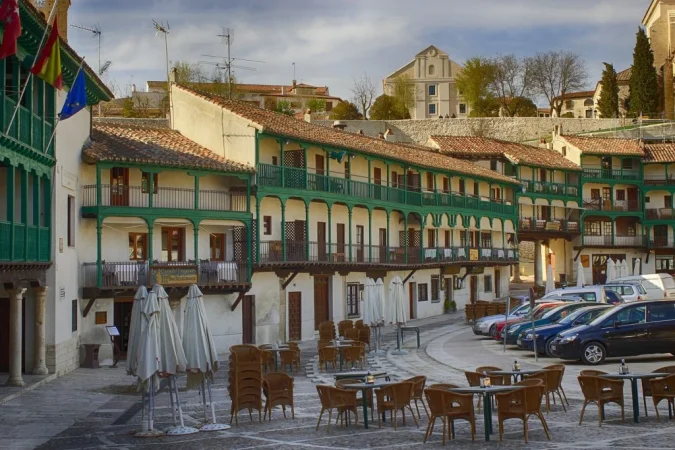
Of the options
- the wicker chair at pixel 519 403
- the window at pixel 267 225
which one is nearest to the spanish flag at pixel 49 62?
the wicker chair at pixel 519 403

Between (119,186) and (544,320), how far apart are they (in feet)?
51.1

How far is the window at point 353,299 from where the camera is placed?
46844mm

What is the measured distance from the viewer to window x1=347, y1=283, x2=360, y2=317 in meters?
46.8

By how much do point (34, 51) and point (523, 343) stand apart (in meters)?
16.7

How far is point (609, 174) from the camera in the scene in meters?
75.8

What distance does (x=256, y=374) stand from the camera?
1906 cm

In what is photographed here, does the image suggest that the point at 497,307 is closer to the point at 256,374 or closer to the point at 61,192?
the point at 61,192

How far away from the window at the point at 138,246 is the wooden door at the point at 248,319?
16.0 ft

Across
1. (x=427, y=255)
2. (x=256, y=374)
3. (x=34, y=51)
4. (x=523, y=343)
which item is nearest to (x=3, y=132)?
(x=34, y=51)

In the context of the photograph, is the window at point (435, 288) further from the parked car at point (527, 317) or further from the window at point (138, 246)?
the window at point (138, 246)

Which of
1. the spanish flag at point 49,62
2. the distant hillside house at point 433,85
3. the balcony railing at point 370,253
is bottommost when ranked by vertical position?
the balcony railing at point 370,253

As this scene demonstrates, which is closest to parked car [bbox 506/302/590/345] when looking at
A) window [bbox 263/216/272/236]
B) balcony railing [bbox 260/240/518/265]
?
balcony railing [bbox 260/240/518/265]

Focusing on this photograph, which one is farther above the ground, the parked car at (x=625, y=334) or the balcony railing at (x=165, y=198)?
the balcony railing at (x=165, y=198)

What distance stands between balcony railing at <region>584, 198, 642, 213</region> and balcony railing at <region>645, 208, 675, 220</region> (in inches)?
33.8
